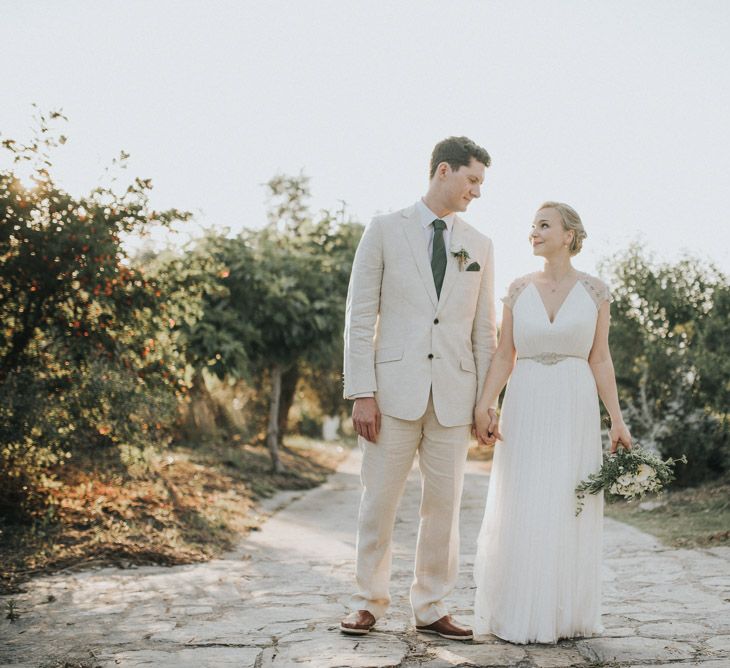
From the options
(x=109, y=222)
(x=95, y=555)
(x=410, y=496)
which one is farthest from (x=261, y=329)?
(x=95, y=555)

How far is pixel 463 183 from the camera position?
13.1ft

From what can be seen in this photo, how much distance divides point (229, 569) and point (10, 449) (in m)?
2.08

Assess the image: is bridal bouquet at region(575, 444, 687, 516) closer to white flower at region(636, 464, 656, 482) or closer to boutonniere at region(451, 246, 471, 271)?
white flower at region(636, 464, 656, 482)

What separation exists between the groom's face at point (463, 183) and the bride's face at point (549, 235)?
1.16ft

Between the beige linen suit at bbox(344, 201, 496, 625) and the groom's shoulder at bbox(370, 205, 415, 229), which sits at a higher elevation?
the groom's shoulder at bbox(370, 205, 415, 229)

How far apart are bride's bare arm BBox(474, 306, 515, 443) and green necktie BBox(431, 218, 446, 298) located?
42 centimetres

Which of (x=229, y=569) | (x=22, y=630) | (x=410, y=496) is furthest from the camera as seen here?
(x=410, y=496)

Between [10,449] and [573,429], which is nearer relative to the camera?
[573,429]

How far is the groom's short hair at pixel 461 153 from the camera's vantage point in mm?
3977

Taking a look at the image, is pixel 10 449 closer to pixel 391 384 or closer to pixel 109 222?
pixel 109 222

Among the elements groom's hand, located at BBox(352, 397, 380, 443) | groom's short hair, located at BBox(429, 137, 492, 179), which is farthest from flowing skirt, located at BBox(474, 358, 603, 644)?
groom's short hair, located at BBox(429, 137, 492, 179)

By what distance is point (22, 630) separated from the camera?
13.8ft

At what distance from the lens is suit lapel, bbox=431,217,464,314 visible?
3965 mm

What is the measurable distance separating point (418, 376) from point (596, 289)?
41.0 inches
